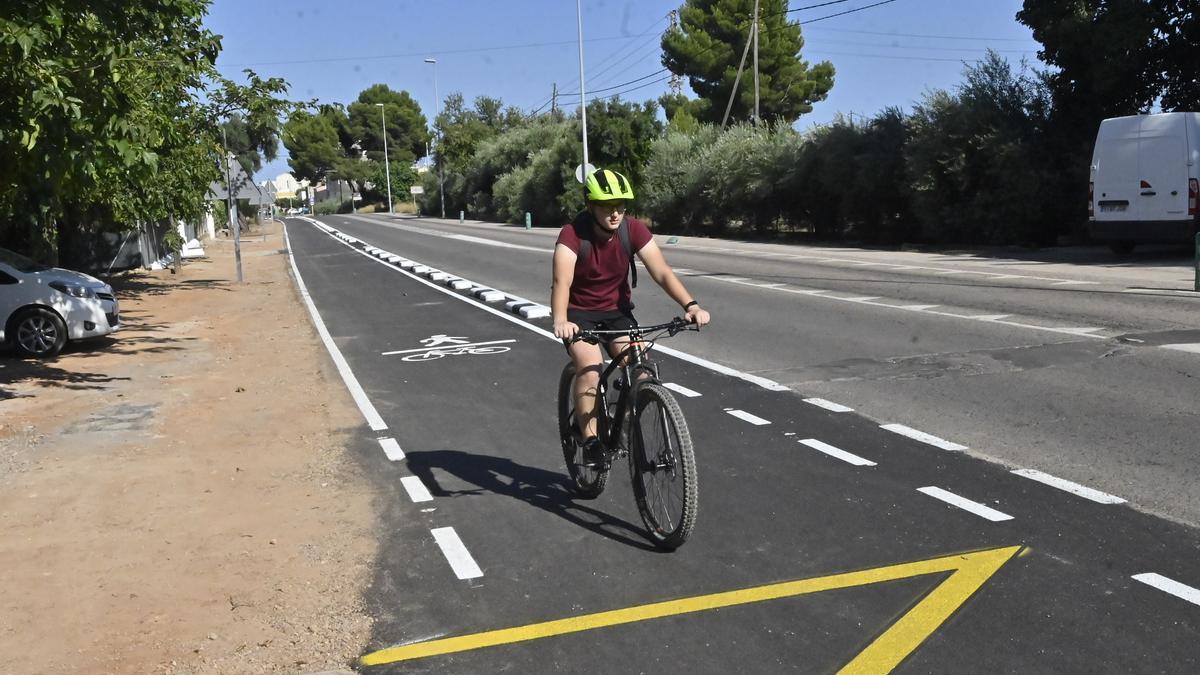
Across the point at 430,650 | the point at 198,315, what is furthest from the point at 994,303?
the point at 198,315

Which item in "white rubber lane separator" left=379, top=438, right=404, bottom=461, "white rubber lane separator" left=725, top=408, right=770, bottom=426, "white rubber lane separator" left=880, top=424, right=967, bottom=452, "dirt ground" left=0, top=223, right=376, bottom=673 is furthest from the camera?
"white rubber lane separator" left=725, top=408, right=770, bottom=426

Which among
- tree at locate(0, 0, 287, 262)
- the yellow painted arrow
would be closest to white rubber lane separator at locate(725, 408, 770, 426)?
the yellow painted arrow

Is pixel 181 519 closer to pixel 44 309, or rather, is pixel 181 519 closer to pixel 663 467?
pixel 663 467

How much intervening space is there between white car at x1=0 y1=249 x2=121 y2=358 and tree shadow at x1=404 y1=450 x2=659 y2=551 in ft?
26.4

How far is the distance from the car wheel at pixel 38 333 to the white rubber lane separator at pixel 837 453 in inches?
401

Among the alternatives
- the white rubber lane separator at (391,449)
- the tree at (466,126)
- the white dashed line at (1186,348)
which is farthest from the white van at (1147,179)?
the tree at (466,126)

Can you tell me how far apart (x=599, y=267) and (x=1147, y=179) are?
57.1ft

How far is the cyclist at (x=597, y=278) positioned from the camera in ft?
18.0

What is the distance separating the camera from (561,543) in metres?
5.62

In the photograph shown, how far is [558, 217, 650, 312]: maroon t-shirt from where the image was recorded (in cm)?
569

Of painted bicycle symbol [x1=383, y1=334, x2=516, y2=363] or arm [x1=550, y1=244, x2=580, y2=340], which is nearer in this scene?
arm [x1=550, y1=244, x2=580, y2=340]

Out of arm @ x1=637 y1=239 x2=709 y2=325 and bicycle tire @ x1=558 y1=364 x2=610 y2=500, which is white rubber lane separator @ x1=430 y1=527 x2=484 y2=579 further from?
arm @ x1=637 y1=239 x2=709 y2=325

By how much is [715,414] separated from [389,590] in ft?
12.6

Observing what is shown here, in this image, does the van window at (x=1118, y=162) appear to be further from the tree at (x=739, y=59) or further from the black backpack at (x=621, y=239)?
the tree at (x=739, y=59)
